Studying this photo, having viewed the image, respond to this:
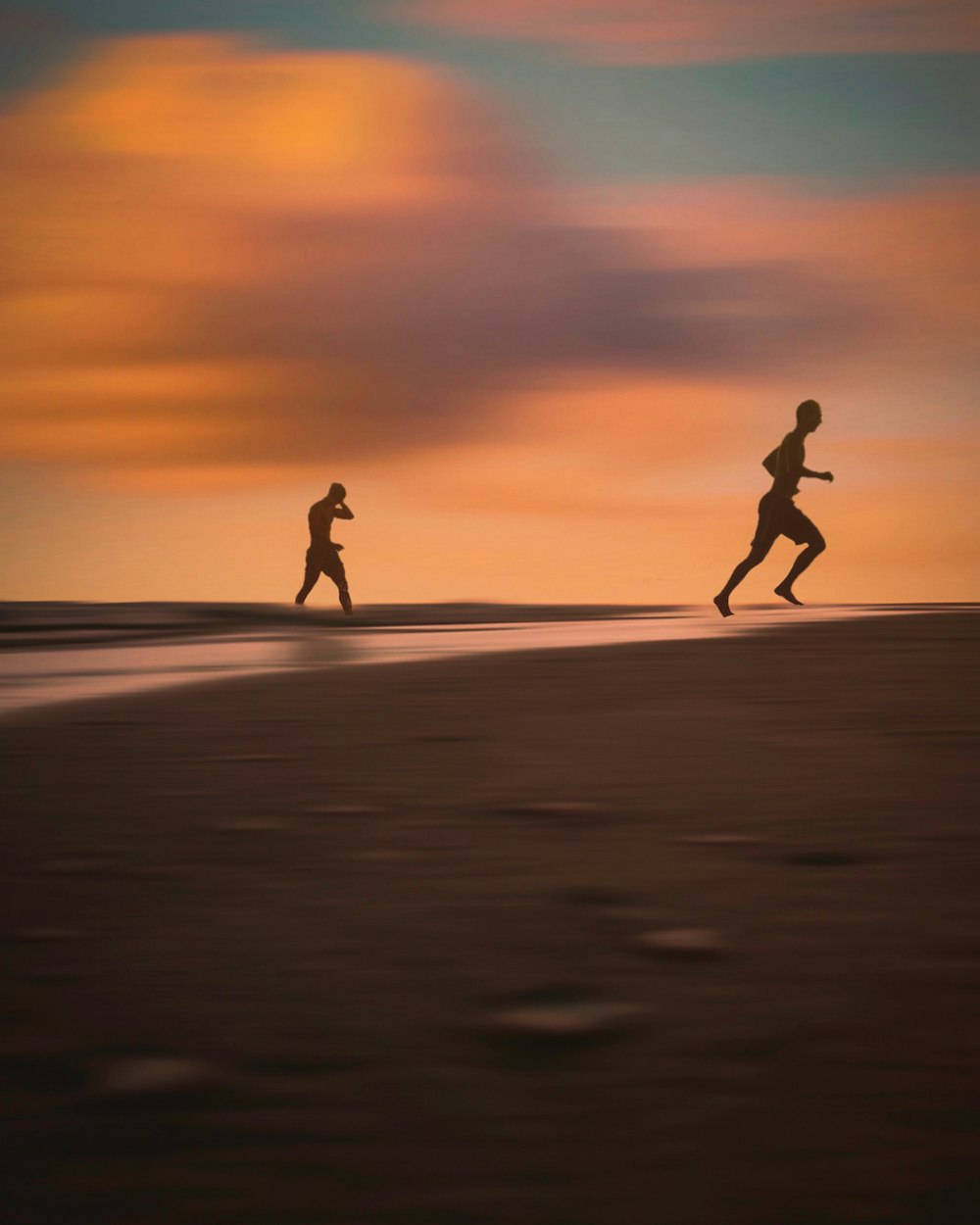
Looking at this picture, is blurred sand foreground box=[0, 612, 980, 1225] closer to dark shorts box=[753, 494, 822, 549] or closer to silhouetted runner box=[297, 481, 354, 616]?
dark shorts box=[753, 494, 822, 549]

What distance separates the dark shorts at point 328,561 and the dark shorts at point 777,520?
7.57 metres

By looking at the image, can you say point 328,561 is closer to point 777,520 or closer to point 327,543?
point 327,543

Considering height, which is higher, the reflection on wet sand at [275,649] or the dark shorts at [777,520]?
the dark shorts at [777,520]

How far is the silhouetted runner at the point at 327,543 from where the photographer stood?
24641mm

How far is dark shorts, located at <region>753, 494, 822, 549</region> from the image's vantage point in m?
19.0

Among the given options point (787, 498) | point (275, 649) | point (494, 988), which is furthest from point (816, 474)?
point (494, 988)

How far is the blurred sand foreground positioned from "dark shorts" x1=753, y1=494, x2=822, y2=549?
44.6 feet

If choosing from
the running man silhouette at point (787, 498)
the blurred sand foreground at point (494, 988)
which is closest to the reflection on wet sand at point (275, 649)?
the running man silhouette at point (787, 498)

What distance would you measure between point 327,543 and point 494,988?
22523 millimetres

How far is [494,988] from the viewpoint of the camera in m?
2.55

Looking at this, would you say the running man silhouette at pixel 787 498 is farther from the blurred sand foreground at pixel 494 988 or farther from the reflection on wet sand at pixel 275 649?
the blurred sand foreground at pixel 494 988

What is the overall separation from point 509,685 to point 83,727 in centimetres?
268

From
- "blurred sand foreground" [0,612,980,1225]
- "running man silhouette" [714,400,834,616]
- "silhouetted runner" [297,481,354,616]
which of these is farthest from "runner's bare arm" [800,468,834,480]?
"blurred sand foreground" [0,612,980,1225]

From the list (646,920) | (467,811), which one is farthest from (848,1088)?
(467,811)
